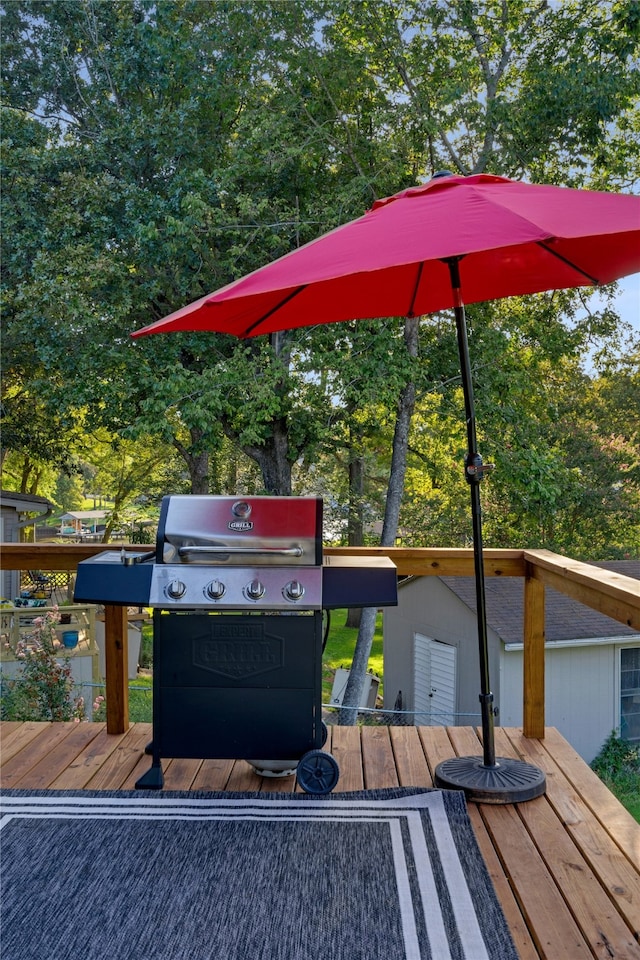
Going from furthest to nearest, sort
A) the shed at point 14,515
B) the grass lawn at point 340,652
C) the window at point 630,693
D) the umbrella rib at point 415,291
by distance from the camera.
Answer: the grass lawn at point 340,652
the shed at point 14,515
the window at point 630,693
the umbrella rib at point 415,291

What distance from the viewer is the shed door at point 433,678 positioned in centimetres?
1035

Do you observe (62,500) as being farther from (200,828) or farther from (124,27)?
(200,828)

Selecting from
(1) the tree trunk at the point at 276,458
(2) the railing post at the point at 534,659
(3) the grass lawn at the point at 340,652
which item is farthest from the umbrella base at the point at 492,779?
(3) the grass lawn at the point at 340,652

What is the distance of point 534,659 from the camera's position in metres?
2.94

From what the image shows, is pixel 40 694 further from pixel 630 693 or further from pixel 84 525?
pixel 84 525

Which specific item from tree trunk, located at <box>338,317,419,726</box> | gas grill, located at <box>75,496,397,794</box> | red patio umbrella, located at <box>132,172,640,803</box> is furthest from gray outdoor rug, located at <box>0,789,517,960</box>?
tree trunk, located at <box>338,317,419,726</box>

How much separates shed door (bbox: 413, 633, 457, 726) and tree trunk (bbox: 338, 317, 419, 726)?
116 centimetres

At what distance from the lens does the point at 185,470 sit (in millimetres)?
15172

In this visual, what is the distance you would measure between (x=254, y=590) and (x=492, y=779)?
0.94 m

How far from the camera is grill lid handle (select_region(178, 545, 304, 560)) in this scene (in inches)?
94.5

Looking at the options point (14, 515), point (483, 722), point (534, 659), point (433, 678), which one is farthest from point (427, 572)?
point (14, 515)

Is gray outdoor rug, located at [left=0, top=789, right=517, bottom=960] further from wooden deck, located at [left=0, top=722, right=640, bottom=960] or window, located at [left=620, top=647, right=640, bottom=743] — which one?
window, located at [left=620, top=647, right=640, bottom=743]

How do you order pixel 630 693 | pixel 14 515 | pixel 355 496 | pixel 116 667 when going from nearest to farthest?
pixel 116 667 < pixel 630 693 < pixel 14 515 < pixel 355 496

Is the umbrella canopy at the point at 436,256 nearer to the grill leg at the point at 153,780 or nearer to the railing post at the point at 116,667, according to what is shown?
the railing post at the point at 116,667
